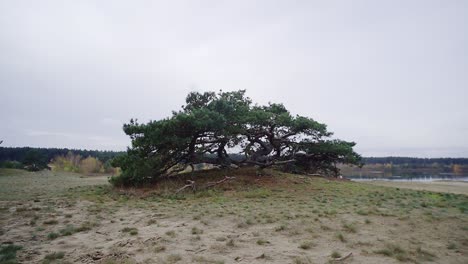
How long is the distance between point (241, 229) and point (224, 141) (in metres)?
10.5

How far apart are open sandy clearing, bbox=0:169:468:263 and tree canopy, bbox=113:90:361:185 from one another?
3637mm

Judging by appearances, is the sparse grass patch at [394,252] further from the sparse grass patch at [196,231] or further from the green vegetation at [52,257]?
the green vegetation at [52,257]

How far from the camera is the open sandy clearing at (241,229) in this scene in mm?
5793

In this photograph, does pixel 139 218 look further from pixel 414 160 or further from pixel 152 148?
pixel 414 160

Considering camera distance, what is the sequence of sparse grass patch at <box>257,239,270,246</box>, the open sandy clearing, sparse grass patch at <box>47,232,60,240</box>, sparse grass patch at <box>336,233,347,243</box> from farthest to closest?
sparse grass patch at <box>47,232,60,240</box> → sparse grass patch at <box>336,233,347,243</box> → sparse grass patch at <box>257,239,270,246</box> → the open sandy clearing

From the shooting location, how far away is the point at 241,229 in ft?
25.6

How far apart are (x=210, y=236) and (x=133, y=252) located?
6.02 ft

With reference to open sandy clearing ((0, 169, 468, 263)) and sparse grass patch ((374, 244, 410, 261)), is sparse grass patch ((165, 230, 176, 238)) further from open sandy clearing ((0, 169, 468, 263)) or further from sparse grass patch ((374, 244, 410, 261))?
sparse grass patch ((374, 244, 410, 261))

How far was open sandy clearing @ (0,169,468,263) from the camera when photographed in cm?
579

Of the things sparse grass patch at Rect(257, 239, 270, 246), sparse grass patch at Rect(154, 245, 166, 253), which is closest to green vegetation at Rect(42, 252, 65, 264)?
sparse grass patch at Rect(154, 245, 166, 253)

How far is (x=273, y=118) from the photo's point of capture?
62.0 feet

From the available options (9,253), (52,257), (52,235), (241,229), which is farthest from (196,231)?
(9,253)

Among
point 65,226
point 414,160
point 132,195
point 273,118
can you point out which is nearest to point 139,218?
point 65,226

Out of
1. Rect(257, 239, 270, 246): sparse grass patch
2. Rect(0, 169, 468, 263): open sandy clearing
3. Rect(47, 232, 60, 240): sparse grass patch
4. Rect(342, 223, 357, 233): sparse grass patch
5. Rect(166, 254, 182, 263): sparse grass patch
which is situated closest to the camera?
Rect(166, 254, 182, 263): sparse grass patch
